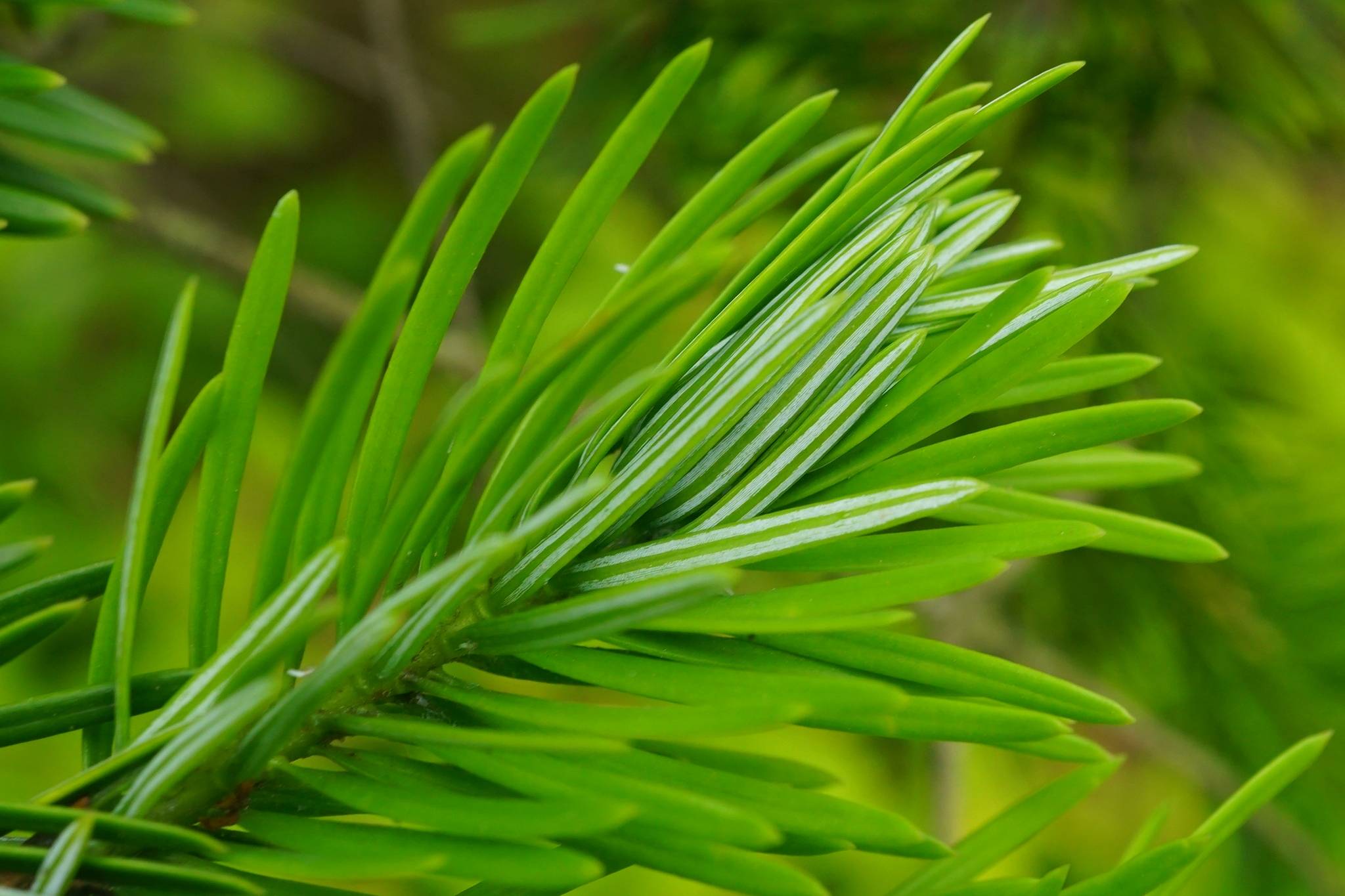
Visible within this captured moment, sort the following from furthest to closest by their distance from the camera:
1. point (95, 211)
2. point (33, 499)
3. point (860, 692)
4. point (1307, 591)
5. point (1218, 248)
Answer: point (1218, 248) → point (33, 499) → point (1307, 591) → point (95, 211) → point (860, 692)

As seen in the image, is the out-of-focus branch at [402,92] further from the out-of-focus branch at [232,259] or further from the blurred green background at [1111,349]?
the out-of-focus branch at [232,259]

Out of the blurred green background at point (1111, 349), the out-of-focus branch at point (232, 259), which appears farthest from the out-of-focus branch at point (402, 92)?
the out-of-focus branch at point (232, 259)

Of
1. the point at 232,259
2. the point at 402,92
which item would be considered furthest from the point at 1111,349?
the point at 402,92

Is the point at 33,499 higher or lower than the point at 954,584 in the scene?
higher

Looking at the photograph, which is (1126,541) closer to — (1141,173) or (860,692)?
(860,692)

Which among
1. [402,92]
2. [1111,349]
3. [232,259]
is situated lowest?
[1111,349]

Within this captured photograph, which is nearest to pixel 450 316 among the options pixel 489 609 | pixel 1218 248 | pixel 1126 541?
pixel 489 609

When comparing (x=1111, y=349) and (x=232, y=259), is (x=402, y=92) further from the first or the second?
(x=1111, y=349)

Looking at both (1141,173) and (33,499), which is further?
(33,499)

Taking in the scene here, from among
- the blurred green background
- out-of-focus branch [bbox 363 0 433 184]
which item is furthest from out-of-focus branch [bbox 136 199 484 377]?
out-of-focus branch [bbox 363 0 433 184]
